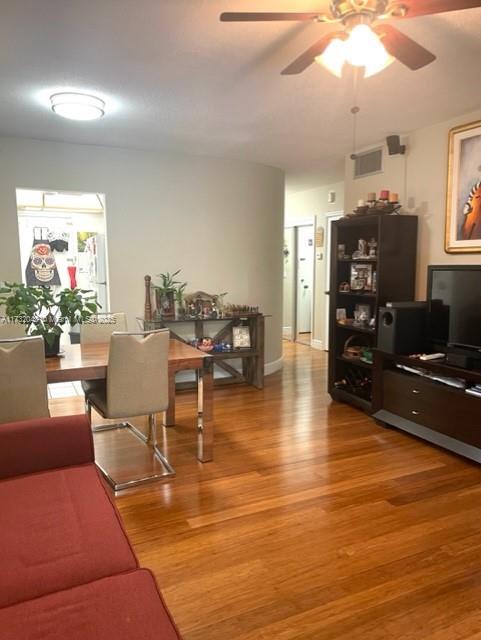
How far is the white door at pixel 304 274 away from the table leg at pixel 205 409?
176 inches

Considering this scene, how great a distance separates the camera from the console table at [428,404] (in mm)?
3051

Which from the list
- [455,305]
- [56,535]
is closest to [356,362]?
[455,305]

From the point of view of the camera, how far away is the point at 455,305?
133 inches

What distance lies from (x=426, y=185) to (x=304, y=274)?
3.87m

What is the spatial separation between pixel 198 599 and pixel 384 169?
152 inches

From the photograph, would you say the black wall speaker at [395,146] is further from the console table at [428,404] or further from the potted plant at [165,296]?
the potted plant at [165,296]

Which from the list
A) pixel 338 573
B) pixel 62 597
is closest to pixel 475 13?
pixel 338 573

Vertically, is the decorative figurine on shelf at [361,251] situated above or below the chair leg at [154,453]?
above

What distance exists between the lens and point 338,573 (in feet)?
6.54

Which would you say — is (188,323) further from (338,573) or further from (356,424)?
(338,573)

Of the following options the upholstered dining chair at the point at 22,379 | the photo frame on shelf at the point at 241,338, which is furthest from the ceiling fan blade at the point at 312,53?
the photo frame on shelf at the point at 241,338

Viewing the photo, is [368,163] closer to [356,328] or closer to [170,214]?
[356,328]

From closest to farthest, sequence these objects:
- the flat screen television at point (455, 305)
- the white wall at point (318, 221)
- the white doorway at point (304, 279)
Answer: the flat screen television at point (455, 305) → the white wall at point (318, 221) → the white doorway at point (304, 279)

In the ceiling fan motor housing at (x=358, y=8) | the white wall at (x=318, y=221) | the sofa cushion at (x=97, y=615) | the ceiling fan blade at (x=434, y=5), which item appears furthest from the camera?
the white wall at (x=318, y=221)
